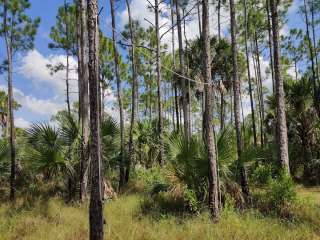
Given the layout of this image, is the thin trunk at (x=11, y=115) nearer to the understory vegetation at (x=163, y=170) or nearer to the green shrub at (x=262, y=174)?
the understory vegetation at (x=163, y=170)

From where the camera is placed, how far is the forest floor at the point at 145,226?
6617 mm

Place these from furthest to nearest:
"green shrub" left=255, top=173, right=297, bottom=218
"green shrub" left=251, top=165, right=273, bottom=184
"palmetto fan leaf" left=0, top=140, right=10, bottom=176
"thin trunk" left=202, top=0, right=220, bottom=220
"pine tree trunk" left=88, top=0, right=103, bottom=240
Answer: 1. "palmetto fan leaf" left=0, top=140, right=10, bottom=176
2. "green shrub" left=251, top=165, right=273, bottom=184
3. "green shrub" left=255, top=173, right=297, bottom=218
4. "thin trunk" left=202, top=0, right=220, bottom=220
5. "pine tree trunk" left=88, top=0, right=103, bottom=240

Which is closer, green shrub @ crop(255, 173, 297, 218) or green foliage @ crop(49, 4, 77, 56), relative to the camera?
green shrub @ crop(255, 173, 297, 218)

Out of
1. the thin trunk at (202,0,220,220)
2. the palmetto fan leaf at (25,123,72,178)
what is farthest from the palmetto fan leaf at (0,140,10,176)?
the thin trunk at (202,0,220,220)

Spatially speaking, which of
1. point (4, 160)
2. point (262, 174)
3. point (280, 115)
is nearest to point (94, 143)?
point (262, 174)

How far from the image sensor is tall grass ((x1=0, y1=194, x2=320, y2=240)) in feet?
21.7

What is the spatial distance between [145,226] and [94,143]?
2.67 meters

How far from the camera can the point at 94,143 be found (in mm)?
5844

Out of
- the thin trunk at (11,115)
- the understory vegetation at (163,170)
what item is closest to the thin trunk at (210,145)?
the understory vegetation at (163,170)

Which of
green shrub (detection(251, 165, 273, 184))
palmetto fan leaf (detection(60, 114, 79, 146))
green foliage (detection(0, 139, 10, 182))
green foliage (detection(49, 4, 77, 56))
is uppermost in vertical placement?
green foliage (detection(49, 4, 77, 56))

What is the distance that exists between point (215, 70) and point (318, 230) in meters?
16.6

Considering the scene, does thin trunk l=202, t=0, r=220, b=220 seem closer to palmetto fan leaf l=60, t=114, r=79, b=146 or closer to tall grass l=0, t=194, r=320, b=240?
tall grass l=0, t=194, r=320, b=240

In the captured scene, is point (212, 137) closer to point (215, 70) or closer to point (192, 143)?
point (192, 143)

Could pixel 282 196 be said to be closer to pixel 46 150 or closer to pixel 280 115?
pixel 280 115
